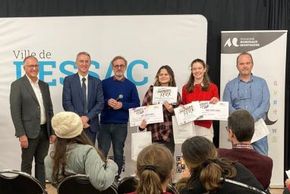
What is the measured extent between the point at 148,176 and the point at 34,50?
392cm

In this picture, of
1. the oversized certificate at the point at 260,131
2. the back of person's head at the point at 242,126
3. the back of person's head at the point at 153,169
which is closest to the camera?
the back of person's head at the point at 153,169

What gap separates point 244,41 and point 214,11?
584 mm

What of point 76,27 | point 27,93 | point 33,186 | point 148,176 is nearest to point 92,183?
point 33,186

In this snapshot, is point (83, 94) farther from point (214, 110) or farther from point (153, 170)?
point (153, 170)

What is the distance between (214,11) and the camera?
5395mm

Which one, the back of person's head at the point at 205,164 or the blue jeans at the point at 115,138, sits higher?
the back of person's head at the point at 205,164

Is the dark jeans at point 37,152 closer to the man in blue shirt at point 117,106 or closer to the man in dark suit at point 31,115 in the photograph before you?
the man in dark suit at point 31,115

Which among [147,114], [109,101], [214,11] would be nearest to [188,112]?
[147,114]

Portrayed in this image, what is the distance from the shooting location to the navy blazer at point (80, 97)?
191 inches

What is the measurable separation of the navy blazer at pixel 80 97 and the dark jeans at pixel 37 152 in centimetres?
44

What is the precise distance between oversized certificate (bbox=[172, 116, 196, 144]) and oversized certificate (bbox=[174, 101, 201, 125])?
0.21 feet

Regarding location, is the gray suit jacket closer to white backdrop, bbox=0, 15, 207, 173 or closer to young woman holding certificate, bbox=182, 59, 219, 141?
white backdrop, bbox=0, 15, 207, 173

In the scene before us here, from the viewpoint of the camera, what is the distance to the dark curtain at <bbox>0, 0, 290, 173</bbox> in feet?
17.5

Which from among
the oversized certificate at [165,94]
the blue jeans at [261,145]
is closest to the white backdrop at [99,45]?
the oversized certificate at [165,94]
